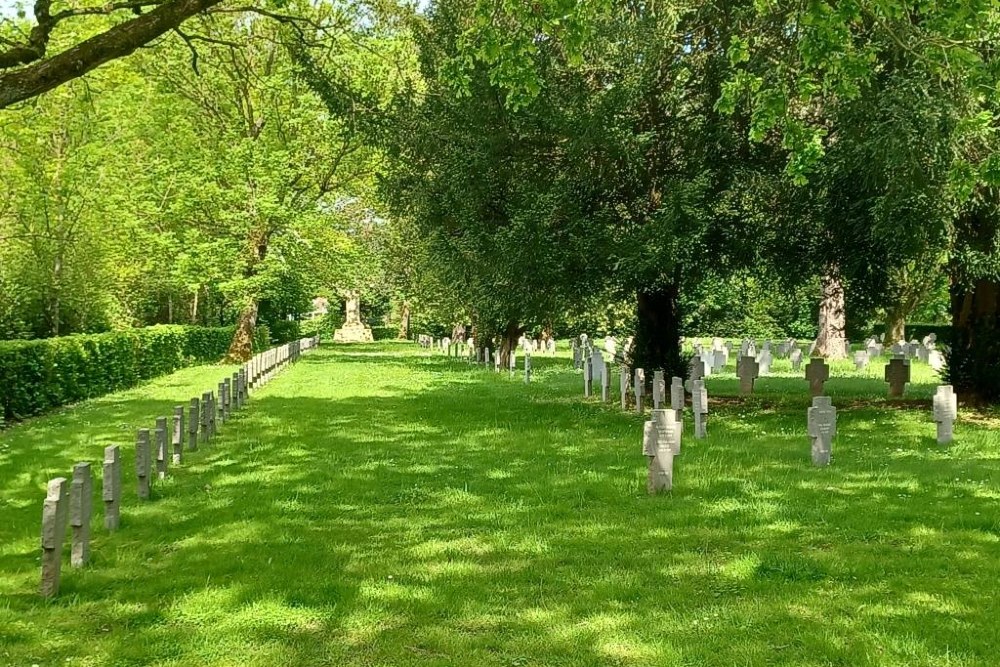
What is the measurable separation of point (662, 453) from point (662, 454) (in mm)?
14

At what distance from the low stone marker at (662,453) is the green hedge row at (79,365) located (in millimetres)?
12568

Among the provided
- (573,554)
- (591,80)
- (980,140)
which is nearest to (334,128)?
(591,80)

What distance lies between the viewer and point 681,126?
15602mm

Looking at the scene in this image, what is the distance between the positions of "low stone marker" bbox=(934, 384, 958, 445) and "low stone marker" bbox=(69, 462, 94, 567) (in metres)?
10.6

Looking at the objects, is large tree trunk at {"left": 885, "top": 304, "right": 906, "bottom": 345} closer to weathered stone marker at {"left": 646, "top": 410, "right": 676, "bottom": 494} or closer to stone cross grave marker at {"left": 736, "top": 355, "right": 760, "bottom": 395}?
stone cross grave marker at {"left": 736, "top": 355, "right": 760, "bottom": 395}

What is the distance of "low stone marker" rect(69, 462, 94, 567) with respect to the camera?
693cm

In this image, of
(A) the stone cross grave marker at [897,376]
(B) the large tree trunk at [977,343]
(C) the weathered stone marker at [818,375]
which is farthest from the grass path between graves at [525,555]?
(A) the stone cross grave marker at [897,376]

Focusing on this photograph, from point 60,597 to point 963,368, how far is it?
15.4m

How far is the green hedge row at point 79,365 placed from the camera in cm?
1750

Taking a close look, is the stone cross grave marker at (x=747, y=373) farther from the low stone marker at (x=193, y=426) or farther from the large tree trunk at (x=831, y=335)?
the large tree trunk at (x=831, y=335)

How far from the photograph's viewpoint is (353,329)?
75125 millimetres

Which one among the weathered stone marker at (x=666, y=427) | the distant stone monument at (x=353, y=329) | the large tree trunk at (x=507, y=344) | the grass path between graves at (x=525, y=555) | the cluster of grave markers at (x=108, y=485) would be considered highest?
the distant stone monument at (x=353, y=329)

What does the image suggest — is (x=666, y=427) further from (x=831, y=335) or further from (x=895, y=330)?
(x=895, y=330)

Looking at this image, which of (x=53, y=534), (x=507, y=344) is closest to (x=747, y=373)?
(x=507, y=344)
